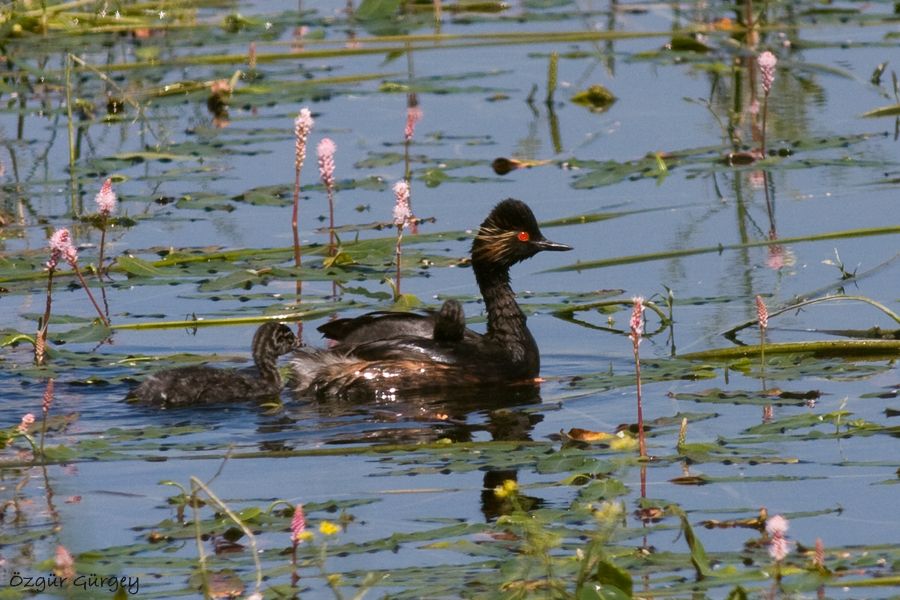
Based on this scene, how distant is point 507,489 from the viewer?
21.3ft

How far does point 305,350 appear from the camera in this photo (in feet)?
30.7

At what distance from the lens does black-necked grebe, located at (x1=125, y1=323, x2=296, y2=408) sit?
870 centimetres

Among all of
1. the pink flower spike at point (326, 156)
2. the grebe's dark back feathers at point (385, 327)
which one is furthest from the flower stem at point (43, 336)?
the pink flower spike at point (326, 156)

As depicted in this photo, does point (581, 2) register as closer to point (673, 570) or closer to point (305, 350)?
point (305, 350)

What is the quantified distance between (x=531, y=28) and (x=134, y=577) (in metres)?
12.7

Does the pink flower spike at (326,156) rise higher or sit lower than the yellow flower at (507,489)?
higher

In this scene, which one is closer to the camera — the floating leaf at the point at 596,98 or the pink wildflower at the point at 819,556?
the pink wildflower at the point at 819,556

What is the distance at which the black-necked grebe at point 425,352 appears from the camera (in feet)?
30.5

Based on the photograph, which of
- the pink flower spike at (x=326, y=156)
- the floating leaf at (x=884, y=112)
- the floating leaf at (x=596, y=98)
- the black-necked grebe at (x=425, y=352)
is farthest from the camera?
the floating leaf at (x=596, y=98)

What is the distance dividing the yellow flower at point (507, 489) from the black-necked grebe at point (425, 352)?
2619 mm

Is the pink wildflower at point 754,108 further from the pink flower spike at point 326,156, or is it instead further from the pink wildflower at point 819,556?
the pink wildflower at point 819,556

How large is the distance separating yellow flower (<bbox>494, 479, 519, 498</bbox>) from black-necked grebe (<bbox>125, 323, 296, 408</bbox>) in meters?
2.39

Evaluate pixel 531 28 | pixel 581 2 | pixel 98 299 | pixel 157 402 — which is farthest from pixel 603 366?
pixel 581 2

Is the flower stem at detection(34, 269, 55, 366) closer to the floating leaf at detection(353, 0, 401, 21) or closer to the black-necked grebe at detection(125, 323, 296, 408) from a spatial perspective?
the black-necked grebe at detection(125, 323, 296, 408)
